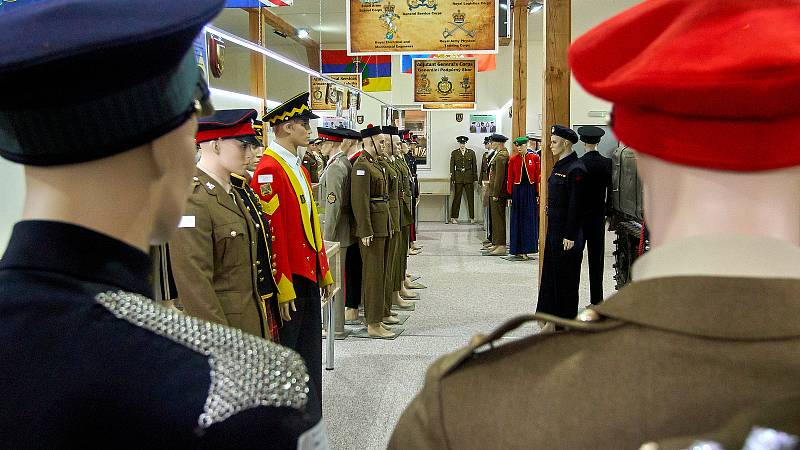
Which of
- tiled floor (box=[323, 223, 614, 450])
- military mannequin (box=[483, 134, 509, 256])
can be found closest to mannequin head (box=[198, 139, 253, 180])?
tiled floor (box=[323, 223, 614, 450])

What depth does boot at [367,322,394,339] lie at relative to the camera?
5523 mm

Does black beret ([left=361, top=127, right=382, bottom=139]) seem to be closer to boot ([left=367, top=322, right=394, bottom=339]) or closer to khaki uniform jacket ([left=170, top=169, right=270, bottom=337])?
boot ([left=367, top=322, right=394, bottom=339])

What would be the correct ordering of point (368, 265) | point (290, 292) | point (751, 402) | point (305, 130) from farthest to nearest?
point (368, 265)
point (305, 130)
point (290, 292)
point (751, 402)

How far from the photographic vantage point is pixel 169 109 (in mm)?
827

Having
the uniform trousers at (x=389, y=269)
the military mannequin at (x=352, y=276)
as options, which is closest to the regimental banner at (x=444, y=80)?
the military mannequin at (x=352, y=276)

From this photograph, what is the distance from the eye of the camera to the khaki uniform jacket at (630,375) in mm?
646

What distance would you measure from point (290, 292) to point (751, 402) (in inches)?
112

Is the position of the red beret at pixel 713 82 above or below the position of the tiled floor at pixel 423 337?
above

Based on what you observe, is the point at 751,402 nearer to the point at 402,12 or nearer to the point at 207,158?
the point at 207,158

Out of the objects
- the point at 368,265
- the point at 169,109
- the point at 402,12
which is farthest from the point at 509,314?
the point at 169,109

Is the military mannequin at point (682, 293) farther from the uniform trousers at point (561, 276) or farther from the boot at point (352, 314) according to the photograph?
the boot at point (352, 314)

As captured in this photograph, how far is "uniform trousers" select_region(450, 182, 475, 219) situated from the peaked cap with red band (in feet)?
36.5

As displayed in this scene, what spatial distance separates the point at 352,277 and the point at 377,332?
0.58 metres

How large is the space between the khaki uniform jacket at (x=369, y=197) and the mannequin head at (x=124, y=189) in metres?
4.42
